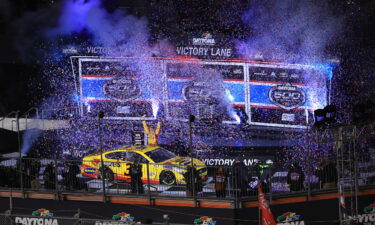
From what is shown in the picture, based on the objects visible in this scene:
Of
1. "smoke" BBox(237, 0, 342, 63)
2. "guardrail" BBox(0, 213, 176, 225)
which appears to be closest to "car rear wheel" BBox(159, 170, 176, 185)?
"guardrail" BBox(0, 213, 176, 225)

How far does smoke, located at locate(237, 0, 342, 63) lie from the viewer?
17.2 metres

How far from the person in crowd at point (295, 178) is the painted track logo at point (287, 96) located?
206 inches

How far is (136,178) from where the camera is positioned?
12539mm

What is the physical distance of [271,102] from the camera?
1725 centimetres

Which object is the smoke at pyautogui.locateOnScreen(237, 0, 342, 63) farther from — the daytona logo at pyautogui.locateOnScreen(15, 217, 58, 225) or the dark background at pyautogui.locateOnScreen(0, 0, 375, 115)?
the daytona logo at pyautogui.locateOnScreen(15, 217, 58, 225)

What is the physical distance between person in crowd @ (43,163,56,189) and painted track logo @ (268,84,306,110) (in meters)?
7.10

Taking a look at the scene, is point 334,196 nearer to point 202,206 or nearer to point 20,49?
point 202,206

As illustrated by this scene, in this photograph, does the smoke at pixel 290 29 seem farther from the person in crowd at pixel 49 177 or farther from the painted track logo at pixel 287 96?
the person in crowd at pixel 49 177

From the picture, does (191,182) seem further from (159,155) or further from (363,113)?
(363,113)

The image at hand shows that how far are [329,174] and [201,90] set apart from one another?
6473 mm

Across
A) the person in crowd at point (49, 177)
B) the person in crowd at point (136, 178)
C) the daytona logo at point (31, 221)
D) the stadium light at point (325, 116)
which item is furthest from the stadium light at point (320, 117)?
the daytona logo at point (31, 221)

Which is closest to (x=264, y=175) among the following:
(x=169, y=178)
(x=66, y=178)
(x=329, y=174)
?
(x=329, y=174)

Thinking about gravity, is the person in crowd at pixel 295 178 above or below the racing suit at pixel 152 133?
below

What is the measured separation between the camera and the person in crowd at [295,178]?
1208 cm
